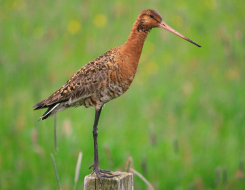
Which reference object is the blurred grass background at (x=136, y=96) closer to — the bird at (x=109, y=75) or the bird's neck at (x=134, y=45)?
the bird at (x=109, y=75)

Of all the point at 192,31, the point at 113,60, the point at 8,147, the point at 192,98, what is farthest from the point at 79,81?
the point at 192,31

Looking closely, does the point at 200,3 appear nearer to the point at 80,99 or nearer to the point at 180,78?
the point at 180,78

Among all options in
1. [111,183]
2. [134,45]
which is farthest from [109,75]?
[111,183]

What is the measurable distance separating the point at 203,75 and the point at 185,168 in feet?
9.89

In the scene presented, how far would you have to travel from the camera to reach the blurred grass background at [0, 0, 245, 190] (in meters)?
6.78

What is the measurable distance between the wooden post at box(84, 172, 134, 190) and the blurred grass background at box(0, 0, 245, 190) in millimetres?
1669

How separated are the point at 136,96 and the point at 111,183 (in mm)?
5097

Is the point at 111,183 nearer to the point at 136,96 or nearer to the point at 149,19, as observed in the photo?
the point at 149,19

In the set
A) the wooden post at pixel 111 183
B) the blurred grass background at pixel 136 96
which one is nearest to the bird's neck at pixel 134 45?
the wooden post at pixel 111 183

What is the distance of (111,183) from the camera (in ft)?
10.9

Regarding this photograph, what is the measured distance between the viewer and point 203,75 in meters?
9.19

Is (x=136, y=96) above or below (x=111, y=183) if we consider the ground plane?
above

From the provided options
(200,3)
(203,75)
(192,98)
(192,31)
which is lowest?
(192,98)

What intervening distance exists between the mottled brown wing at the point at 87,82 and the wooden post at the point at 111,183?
1.03m
